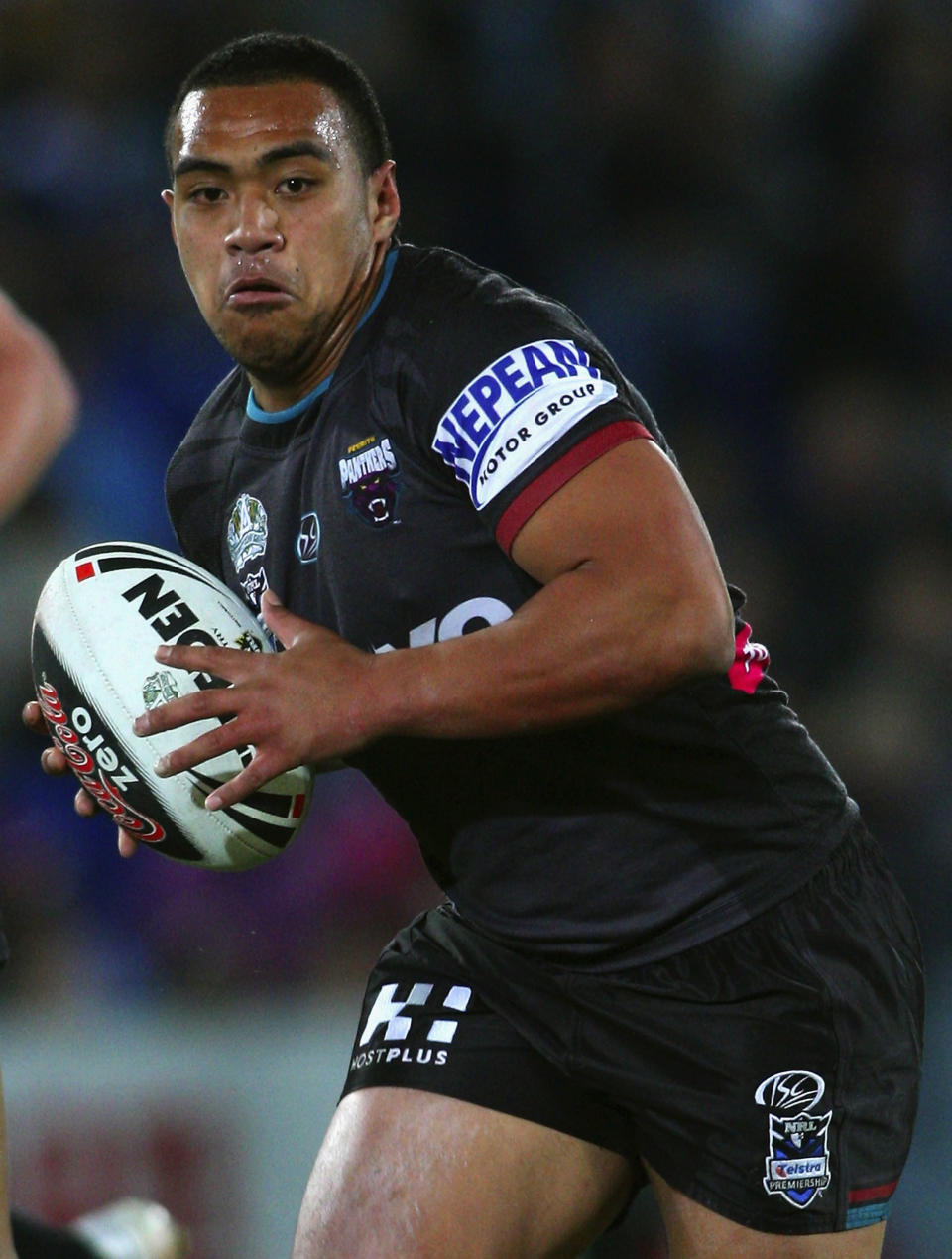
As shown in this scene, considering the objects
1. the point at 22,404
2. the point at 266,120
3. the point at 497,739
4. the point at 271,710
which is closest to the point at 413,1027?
the point at 497,739

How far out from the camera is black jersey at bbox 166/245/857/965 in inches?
95.2

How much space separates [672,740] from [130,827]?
0.81 meters

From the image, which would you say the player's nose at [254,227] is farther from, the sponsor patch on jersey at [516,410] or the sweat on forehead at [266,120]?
the sponsor patch on jersey at [516,410]

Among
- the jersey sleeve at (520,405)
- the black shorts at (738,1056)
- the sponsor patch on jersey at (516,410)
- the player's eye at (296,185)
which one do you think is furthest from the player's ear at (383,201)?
the black shorts at (738,1056)

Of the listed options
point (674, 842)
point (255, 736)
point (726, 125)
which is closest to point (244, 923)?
point (674, 842)

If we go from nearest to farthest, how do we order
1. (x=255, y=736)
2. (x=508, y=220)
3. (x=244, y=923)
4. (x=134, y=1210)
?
(x=255, y=736) < (x=134, y=1210) < (x=244, y=923) < (x=508, y=220)

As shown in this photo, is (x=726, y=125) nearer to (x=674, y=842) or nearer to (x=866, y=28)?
(x=866, y=28)

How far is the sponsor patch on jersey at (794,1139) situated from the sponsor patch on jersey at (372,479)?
3.21 ft

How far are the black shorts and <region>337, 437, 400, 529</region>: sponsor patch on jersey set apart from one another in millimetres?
705

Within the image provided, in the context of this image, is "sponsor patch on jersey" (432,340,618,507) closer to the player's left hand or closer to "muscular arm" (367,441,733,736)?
"muscular arm" (367,441,733,736)

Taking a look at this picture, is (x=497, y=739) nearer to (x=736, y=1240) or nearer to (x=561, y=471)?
(x=561, y=471)

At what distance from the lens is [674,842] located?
2.55m

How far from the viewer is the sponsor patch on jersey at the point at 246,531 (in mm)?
2730

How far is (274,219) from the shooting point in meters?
2.54
